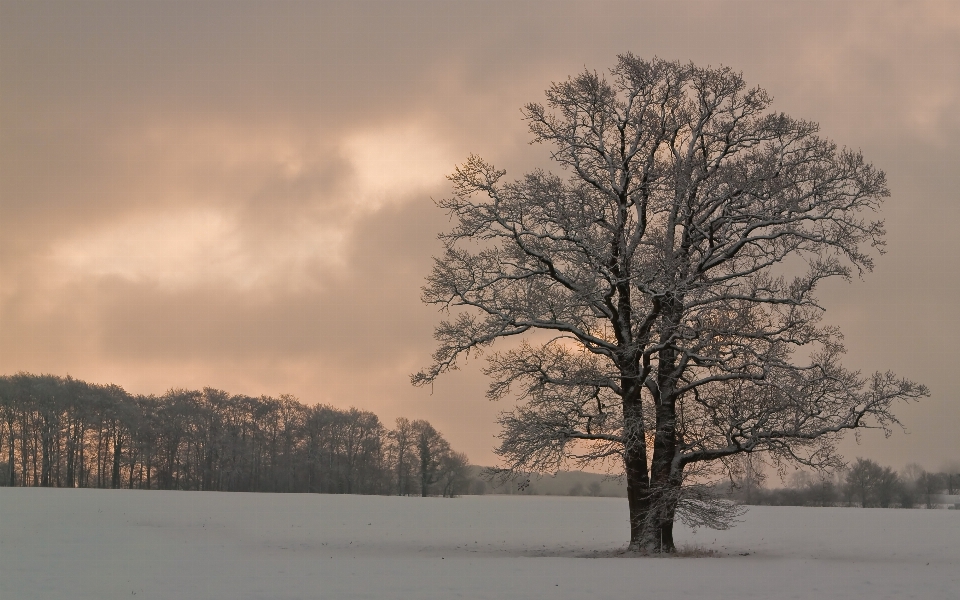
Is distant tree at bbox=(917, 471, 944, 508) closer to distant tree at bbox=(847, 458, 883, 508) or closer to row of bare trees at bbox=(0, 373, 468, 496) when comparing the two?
distant tree at bbox=(847, 458, 883, 508)

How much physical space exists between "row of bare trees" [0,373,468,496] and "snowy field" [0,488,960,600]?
1863 inches

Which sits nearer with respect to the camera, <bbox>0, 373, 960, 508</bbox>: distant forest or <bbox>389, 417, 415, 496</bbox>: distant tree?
<bbox>0, 373, 960, 508</bbox>: distant forest

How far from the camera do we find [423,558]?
21953 mm

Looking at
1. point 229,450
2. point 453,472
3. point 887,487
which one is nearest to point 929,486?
point 887,487

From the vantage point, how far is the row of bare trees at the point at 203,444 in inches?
3391

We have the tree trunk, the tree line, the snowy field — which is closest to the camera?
the snowy field

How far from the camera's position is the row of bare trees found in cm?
8612

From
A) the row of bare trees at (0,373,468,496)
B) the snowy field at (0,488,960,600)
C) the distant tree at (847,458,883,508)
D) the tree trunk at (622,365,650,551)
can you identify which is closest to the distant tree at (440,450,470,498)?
the row of bare trees at (0,373,468,496)

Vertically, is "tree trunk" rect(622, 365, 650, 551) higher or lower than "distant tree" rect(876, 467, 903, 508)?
higher

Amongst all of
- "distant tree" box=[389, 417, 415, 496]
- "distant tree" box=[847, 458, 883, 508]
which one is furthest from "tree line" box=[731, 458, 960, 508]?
"distant tree" box=[389, 417, 415, 496]

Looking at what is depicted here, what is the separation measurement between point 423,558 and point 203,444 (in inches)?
3373

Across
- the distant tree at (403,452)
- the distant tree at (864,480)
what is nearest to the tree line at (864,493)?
the distant tree at (864,480)

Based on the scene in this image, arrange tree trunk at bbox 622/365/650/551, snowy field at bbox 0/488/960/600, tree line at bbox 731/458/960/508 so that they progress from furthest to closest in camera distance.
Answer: tree line at bbox 731/458/960/508
tree trunk at bbox 622/365/650/551
snowy field at bbox 0/488/960/600

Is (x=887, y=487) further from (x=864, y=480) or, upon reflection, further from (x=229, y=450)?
(x=229, y=450)
